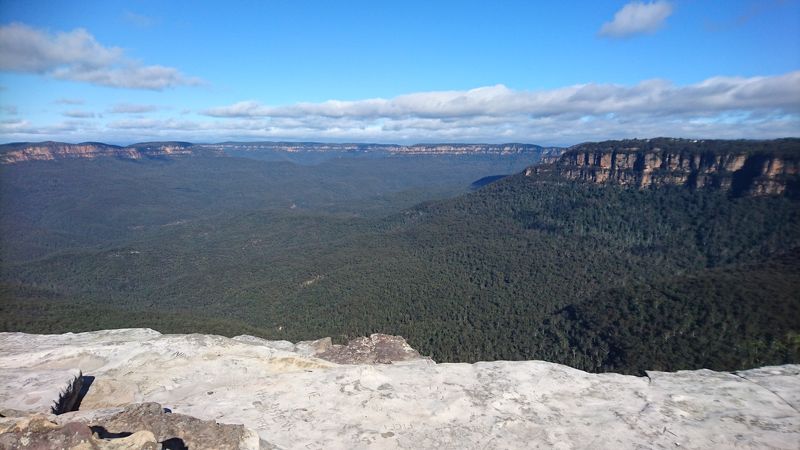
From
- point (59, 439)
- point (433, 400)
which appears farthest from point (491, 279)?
point (59, 439)

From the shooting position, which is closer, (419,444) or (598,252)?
(419,444)

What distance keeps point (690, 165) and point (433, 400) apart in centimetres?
13985

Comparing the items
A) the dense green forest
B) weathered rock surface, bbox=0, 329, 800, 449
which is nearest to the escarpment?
the dense green forest

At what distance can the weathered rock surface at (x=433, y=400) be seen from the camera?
9.89 metres

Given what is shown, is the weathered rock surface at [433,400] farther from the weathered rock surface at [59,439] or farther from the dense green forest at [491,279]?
the dense green forest at [491,279]

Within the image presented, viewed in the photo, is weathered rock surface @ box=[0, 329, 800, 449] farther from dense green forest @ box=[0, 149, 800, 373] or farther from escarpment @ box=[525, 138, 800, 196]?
escarpment @ box=[525, 138, 800, 196]

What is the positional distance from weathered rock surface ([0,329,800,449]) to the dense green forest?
3902cm

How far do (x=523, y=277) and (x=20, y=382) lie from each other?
79853 millimetres

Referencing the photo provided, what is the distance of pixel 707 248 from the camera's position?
313 feet

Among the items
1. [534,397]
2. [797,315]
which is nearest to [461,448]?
[534,397]

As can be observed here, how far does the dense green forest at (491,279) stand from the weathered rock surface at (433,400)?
39023mm

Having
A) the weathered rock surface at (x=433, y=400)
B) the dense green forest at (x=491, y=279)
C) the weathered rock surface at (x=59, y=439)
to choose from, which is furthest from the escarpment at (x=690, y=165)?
the weathered rock surface at (x=59, y=439)

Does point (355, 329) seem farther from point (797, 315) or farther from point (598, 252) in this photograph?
point (598, 252)

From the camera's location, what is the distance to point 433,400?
1177 cm
